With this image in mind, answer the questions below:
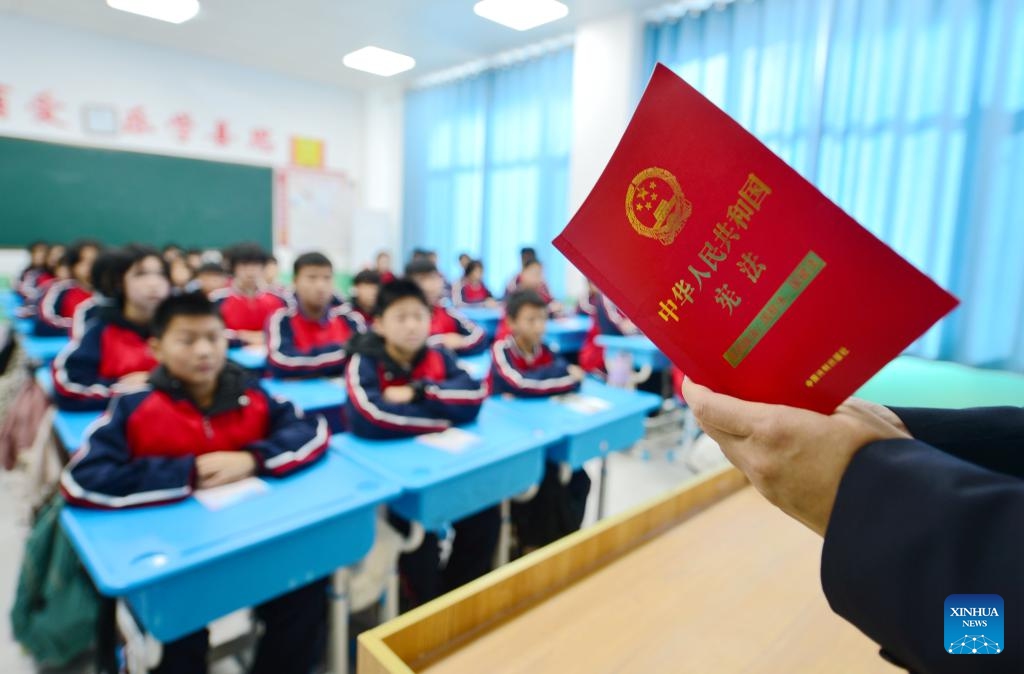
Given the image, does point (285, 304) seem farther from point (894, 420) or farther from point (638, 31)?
point (894, 420)

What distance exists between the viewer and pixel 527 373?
7.45ft

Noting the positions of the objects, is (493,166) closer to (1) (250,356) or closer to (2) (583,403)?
→ (1) (250,356)

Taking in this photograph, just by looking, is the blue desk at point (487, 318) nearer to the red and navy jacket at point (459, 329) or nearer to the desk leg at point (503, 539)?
the red and navy jacket at point (459, 329)

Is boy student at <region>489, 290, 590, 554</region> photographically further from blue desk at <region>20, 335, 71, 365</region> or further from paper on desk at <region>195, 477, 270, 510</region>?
blue desk at <region>20, 335, 71, 365</region>

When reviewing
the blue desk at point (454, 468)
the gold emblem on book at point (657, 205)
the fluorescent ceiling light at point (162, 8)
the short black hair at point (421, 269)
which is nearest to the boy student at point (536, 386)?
the blue desk at point (454, 468)

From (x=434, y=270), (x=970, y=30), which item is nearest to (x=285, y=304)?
(x=434, y=270)

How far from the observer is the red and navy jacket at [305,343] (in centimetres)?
256

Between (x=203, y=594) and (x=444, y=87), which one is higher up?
(x=444, y=87)

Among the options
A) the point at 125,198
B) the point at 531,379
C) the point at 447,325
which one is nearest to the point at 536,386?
the point at 531,379

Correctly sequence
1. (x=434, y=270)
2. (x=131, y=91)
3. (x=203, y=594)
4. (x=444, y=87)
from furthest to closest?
(x=444, y=87) → (x=131, y=91) → (x=434, y=270) → (x=203, y=594)

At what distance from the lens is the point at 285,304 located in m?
3.92

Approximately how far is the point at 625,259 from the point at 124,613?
1307 millimetres

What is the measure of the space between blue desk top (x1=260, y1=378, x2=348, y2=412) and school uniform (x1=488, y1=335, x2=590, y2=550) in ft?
2.06

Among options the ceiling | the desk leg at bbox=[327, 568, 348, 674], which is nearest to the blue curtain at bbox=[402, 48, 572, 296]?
the ceiling
